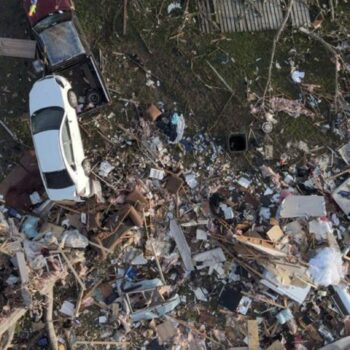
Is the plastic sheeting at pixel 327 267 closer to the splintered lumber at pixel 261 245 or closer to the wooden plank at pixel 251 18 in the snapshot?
the splintered lumber at pixel 261 245

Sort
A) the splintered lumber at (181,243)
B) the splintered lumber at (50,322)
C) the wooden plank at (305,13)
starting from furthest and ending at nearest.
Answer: the wooden plank at (305,13)
the splintered lumber at (181,243)
the splintered lumber at (50,322)

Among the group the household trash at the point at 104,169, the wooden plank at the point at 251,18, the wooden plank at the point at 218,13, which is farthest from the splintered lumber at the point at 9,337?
the wooden plank at the point at 251,18

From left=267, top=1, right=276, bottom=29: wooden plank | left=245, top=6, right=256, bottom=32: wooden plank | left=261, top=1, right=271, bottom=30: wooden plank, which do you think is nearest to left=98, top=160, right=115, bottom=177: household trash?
left=245, top=6, right=256, bottom=32: wooden plank

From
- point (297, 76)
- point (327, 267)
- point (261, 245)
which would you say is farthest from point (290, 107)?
point (327, 267)

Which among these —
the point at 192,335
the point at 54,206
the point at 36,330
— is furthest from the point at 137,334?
the point at 54,206

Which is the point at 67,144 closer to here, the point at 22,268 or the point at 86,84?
the point at 86,84

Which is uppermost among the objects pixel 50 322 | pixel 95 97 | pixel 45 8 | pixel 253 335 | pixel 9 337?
pixel 45 8

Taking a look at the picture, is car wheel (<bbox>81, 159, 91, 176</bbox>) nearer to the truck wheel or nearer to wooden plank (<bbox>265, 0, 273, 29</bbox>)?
the truck wheel
